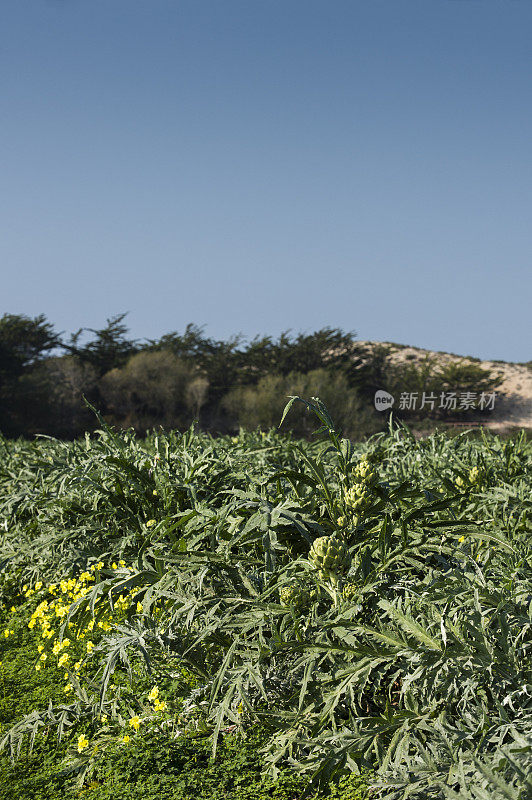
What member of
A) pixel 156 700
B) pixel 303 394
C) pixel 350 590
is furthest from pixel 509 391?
pixel 350 590

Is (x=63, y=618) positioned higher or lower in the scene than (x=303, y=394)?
lower

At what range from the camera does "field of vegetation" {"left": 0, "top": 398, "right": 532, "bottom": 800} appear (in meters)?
1.69

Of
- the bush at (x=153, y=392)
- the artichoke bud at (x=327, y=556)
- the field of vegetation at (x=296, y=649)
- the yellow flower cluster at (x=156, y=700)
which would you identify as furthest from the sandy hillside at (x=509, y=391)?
the artichoke bud at (x=327, y=556)

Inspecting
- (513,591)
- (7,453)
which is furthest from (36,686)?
(7,453)

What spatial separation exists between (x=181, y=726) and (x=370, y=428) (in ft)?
73.1

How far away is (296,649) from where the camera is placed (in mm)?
1902

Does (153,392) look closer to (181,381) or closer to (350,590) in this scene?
(181,381)

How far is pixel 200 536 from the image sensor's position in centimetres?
224

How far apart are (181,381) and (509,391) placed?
16877 mm

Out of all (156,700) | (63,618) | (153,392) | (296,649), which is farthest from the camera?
(153,392)

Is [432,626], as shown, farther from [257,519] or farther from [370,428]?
[370,428]

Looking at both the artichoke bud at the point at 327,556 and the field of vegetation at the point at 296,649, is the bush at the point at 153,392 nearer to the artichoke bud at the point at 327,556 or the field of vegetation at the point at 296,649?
the field of vegetation at the point at 296,649

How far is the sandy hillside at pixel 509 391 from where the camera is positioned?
30.7 m

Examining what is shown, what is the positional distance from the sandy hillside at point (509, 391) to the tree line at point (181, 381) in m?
1.97
